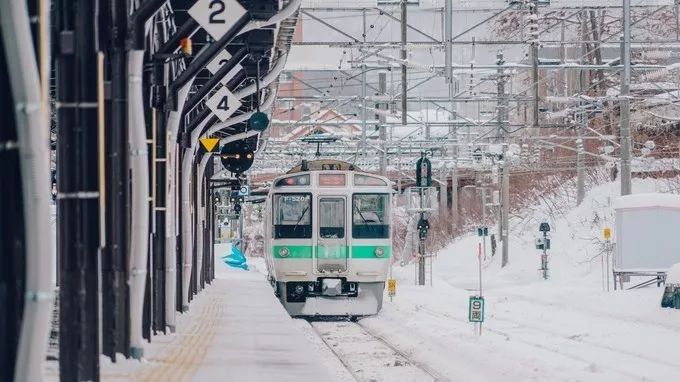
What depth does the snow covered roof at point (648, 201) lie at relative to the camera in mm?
28188

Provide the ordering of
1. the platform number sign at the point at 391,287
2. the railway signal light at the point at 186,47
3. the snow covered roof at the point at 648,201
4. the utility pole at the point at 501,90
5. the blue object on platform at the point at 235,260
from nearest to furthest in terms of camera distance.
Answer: the railway signal light at the point at 186,47, the utility pole at the point at 501,90, the snow covered roof at the point at 648,201, the platform number sign at the point at 391,287, the blue object on platform at the point at 235,260

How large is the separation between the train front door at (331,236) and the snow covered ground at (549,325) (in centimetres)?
124

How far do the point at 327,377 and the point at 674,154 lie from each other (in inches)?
1395

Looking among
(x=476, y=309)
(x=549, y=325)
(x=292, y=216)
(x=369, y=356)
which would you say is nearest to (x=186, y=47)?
(x=369, y=356)

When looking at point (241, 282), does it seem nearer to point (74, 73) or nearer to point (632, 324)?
point (632, 324)

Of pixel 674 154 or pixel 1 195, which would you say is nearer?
pixel 1 195

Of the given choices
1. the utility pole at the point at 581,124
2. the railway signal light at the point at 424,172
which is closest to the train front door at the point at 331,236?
the railway signal light at the point at 424,172

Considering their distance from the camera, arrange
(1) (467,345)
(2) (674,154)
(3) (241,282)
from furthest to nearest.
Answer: (2) (674,154) < (3) (241,282) < (1) (467,345)

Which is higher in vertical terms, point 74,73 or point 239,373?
point 74,73

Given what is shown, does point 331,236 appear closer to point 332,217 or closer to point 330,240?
point 330,240

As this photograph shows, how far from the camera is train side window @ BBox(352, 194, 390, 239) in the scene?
2331 cm

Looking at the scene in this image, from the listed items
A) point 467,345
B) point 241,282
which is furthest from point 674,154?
point 467,345

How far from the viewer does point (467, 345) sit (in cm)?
1755

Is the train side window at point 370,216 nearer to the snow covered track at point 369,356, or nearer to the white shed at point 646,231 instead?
the snow covered track at point 369,356
